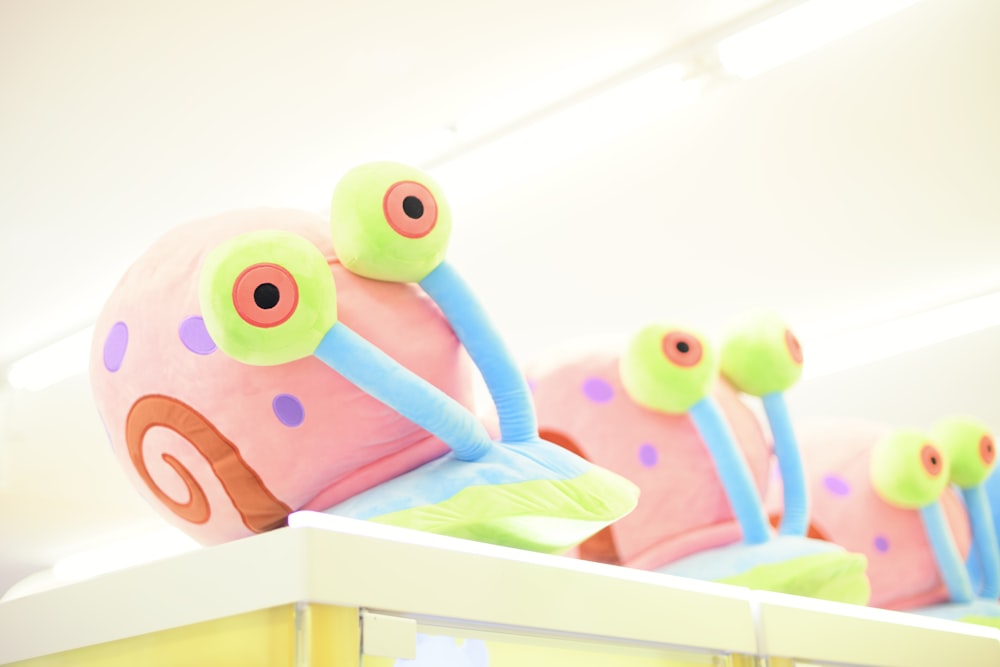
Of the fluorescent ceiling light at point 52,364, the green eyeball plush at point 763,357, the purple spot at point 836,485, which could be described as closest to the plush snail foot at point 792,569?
the green eyeball plush at point 763,357

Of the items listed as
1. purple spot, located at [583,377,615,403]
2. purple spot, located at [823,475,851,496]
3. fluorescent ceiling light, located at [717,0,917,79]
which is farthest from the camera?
fluorescent ceiling light, located at [717,0,917,79]

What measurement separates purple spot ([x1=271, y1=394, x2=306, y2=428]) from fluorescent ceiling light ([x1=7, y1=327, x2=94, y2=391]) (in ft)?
8.72

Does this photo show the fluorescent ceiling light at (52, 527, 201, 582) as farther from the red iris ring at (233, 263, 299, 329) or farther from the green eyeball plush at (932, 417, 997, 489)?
the red iris ring at (233, 263, 299, 329)

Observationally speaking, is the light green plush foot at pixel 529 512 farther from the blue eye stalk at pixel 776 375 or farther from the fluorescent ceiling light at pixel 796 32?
the fluorescent ceiling light at pixel 796 32

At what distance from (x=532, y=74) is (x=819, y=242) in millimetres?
1004

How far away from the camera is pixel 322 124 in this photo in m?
2.47

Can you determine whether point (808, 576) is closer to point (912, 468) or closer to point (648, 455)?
point (648, 455)

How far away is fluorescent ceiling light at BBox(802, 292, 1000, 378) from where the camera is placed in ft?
10.4

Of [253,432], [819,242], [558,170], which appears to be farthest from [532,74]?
[253,432]

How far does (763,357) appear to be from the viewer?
4.92 ft

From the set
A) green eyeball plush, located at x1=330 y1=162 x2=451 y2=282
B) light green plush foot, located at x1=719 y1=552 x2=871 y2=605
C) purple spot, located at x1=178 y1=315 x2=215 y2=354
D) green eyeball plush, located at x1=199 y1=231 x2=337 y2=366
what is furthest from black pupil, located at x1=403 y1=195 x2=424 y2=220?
light green plush foot, located at x1=719 y1=552 x2=871 y2=605

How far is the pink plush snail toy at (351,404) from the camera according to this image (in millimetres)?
984

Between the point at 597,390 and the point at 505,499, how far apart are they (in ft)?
1.66

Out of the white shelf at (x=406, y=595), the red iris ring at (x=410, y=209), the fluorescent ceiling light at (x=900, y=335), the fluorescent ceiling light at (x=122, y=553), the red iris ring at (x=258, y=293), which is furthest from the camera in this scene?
the fluorescent ceiling light at (x=122, y=553)
